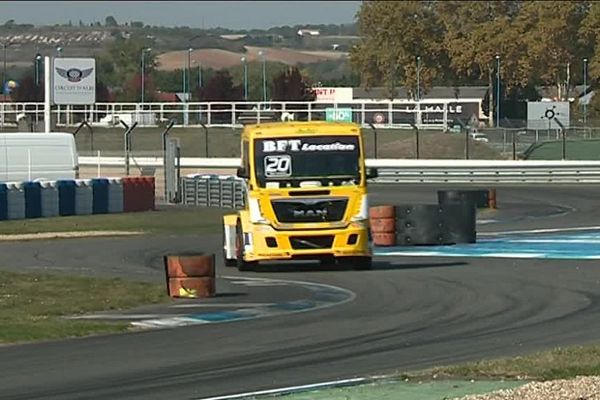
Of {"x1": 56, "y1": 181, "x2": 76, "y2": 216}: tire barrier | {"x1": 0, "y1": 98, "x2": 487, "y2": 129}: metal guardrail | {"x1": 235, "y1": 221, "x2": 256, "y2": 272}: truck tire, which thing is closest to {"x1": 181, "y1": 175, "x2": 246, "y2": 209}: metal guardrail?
{"x1": 56, "y1": 181, "x2": 76, "y2": 216}: tire barrier

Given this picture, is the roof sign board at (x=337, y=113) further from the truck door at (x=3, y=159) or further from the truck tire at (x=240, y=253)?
the truck tire at (x=240, y=253)

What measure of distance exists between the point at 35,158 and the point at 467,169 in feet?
60.5

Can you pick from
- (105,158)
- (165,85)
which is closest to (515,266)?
(105,158)

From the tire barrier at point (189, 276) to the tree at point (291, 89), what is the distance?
65747 mm

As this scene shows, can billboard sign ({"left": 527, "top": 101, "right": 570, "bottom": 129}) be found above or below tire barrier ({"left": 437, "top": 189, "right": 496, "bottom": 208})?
above

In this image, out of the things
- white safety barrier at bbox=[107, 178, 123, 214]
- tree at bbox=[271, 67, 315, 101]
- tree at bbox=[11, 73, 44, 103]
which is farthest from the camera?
tree at bbox=[11, 73, 44, 103]

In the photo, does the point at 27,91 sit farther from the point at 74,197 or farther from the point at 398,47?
the point at 74,197

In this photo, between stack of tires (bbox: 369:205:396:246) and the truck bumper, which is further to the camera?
stack of tires (bbox: 369:205:396:246)

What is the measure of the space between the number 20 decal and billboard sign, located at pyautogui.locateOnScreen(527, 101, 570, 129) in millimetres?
48822

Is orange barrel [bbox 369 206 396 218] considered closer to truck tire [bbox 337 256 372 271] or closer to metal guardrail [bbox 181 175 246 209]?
truck tire [bbox 337 256 372 271]

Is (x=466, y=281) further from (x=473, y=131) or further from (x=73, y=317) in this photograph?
(x=473, y=131)

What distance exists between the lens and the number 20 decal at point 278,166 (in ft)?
79.4

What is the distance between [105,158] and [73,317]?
4109 centimetres

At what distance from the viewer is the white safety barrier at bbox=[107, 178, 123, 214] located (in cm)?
4369
